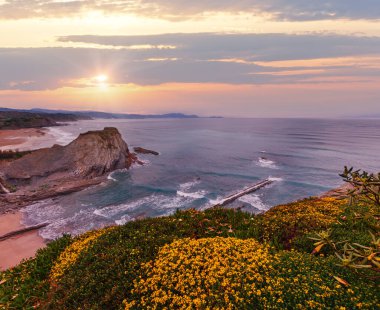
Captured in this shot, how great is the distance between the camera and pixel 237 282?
8961 mm

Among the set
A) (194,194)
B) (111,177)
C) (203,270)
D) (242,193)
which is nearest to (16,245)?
(194,194)

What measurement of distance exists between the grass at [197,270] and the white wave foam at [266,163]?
156ft

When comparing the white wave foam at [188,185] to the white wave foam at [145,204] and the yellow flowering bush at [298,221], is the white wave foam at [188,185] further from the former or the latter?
the yellow flowering bush at [298,221]

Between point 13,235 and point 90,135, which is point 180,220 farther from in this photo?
point 90,135

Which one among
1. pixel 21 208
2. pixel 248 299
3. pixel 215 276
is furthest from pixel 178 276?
pixel 21 208

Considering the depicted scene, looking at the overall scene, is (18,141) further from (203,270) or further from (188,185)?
(203,270)

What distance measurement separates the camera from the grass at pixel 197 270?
846 centimetres

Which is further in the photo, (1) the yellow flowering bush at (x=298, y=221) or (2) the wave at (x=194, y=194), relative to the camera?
(2) the wave at (x=194, y=194)

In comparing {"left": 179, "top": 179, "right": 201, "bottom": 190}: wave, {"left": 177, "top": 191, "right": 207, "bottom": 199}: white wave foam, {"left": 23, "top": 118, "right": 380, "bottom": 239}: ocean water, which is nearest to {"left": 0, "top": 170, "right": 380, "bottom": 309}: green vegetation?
{"left": 23, "top": 118, "right": 380, "bottom": 239}: ocean water

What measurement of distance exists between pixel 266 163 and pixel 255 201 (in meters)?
30.5

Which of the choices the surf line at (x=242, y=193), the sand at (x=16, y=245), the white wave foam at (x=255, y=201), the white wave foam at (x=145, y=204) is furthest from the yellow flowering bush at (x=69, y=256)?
the white wave foam at (x=255, y=201)

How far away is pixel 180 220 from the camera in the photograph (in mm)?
15734

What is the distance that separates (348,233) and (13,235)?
30.2m

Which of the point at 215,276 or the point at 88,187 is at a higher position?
the point at 215,276
